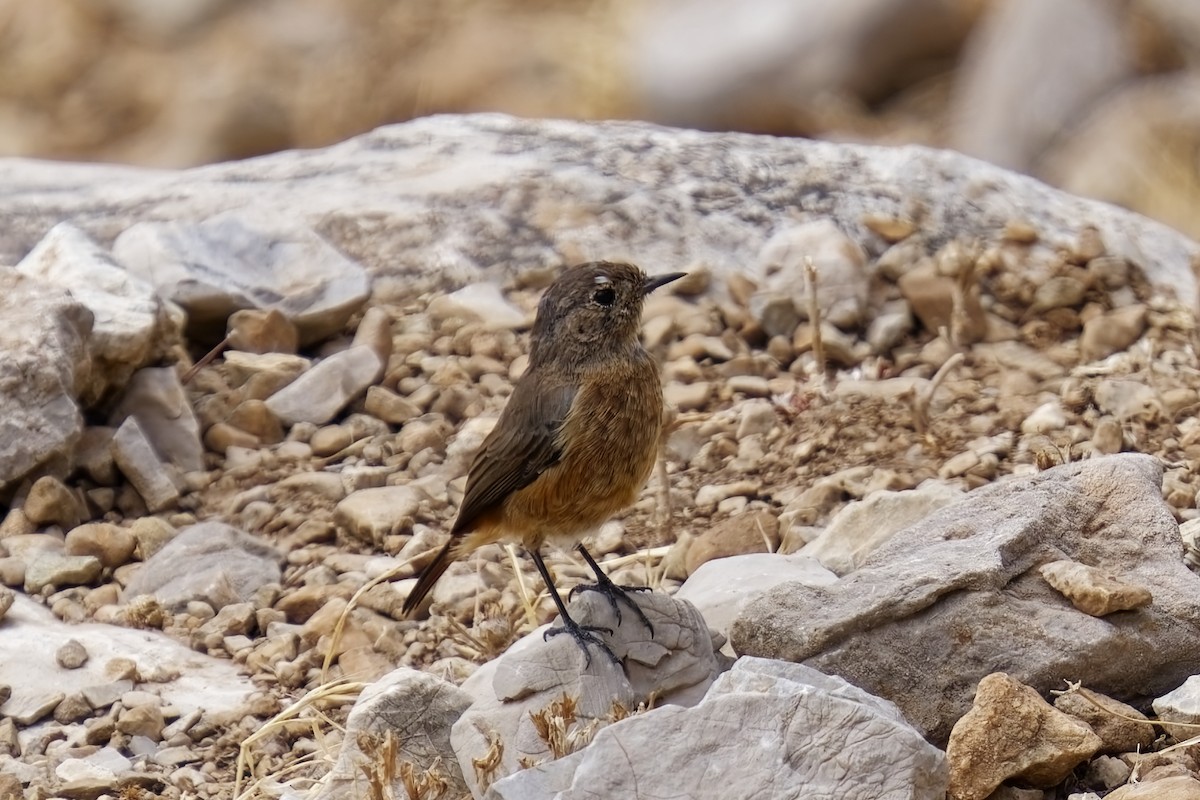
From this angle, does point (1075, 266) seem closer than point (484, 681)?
No

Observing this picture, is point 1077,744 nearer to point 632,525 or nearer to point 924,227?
point 632,525

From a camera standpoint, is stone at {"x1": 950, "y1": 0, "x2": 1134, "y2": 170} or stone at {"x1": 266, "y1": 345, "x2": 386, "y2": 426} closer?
stone at {"x1": 266, "y1": 345, "x2": 386, "y2": 426}

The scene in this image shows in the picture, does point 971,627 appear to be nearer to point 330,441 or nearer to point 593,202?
point 330,441

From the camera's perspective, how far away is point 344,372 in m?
6.32

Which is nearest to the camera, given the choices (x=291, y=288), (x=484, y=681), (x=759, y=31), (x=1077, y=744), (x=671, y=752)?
(x=671, y=752)

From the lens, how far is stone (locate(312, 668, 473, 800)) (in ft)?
13.1

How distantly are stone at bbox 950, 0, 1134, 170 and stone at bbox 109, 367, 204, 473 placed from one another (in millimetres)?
10265

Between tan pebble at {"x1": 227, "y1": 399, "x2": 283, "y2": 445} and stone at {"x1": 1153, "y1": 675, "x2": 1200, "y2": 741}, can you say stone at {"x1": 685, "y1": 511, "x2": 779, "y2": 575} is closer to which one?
stone at {"x1": 1153, "y1": 675, "x2": 1200, "y2": 741}

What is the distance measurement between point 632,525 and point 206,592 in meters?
1.49

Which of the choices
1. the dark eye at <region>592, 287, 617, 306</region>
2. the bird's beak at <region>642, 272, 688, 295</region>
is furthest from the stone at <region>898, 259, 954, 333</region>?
the dark eye at <region>592, 287, 617, 306</region>

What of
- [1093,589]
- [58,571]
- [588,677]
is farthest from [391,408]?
[1093,589]

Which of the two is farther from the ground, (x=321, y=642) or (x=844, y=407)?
(x=844, y=407)

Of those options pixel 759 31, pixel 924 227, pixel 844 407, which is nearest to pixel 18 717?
pixel 844 407

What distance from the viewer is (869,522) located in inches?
193
